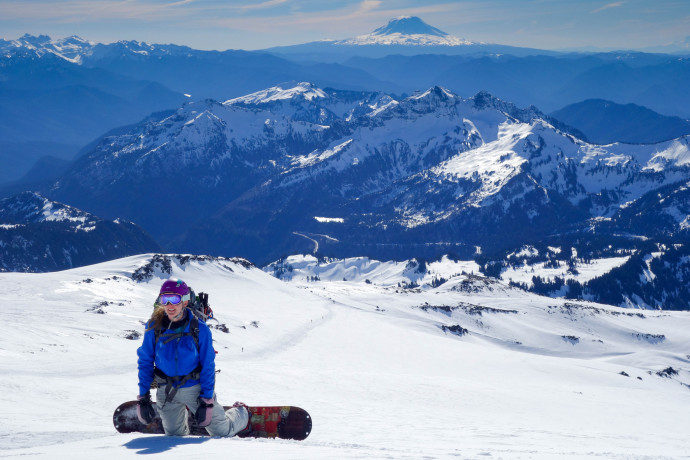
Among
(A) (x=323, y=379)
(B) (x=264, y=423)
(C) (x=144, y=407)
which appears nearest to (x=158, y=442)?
(C) (x=144, y=407)

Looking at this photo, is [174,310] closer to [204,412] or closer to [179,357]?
[179,357]

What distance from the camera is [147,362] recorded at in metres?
13.6

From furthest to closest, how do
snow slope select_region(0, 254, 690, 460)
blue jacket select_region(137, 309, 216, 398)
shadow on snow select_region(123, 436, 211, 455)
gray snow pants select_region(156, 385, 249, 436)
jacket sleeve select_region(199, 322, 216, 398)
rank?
snow slope select_region(0, 254, 690, 460) → gray snow pants select_region(156, 385, 249, 436) → jacket sleeve select_region(199, 322, 216, 398) → blue jacket select_region(137, 309, 216, 398) → shadow on snow select_region(123, 436, 211, 455)

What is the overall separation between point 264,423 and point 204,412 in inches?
124

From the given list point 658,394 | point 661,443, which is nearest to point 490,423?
point 661,443

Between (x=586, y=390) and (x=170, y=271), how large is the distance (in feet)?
188

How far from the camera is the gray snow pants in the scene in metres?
13.8

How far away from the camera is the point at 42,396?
21094 millimetres

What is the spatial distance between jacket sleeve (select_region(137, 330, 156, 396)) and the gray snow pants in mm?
412

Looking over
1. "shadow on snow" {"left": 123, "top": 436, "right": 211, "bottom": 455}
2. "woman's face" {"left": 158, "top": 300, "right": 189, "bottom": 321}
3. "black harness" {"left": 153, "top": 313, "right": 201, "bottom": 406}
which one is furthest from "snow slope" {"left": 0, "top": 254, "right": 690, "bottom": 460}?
"woman's face" {"left": 158, "top": 300, "right": 189, "bottom": 321}

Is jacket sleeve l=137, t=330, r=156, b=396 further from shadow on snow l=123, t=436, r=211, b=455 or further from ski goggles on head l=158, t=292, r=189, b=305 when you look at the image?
shadow on snow l=123, t=436, r=211, b=455

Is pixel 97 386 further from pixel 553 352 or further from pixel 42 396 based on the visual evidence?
pixel 553 352

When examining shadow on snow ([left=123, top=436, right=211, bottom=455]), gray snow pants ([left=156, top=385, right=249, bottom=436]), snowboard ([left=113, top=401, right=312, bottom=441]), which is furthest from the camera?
snowboard ([left=113, top=401, right=312, bottom=441])

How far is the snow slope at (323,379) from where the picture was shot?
53.8ft
